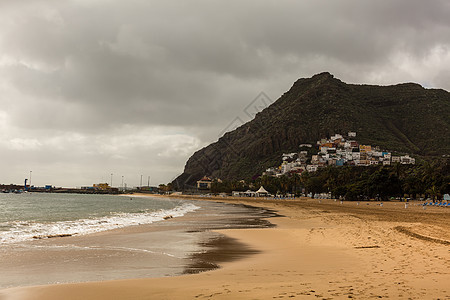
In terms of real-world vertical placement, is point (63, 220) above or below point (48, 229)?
below

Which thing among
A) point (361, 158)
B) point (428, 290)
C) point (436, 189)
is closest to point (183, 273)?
point (428, 290)

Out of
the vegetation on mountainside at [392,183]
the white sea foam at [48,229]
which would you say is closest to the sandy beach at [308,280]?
the white sea foam at [48,229]

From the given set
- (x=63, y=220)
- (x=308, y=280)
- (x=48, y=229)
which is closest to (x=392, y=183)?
(x=63, y=220)

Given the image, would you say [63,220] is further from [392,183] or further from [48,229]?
[392,183]

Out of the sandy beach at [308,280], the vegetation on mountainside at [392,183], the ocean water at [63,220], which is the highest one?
the vegetation on mountainside at [392,183]

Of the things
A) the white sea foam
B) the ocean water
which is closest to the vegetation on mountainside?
the ocean water

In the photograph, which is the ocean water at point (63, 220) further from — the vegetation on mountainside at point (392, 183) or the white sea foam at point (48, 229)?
the vegetation on mountainside at point (392, 183)

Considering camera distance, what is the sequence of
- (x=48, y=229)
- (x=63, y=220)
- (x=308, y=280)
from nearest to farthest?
(x=308, y=280) < (x=48, y=229) < (x=63, y=220)

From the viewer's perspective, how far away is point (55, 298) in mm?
8297

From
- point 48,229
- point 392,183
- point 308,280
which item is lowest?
point 48,229

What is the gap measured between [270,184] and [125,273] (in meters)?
149

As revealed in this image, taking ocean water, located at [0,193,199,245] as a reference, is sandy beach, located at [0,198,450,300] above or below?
above

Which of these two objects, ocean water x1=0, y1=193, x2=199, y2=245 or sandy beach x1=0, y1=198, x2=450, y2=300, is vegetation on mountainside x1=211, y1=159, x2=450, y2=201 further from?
sandy beach x1=0, y1=198, x2=450, y2=300

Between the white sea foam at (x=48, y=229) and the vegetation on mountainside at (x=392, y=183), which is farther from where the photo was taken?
the vegetation on mountainside at (x=392, y=183)
